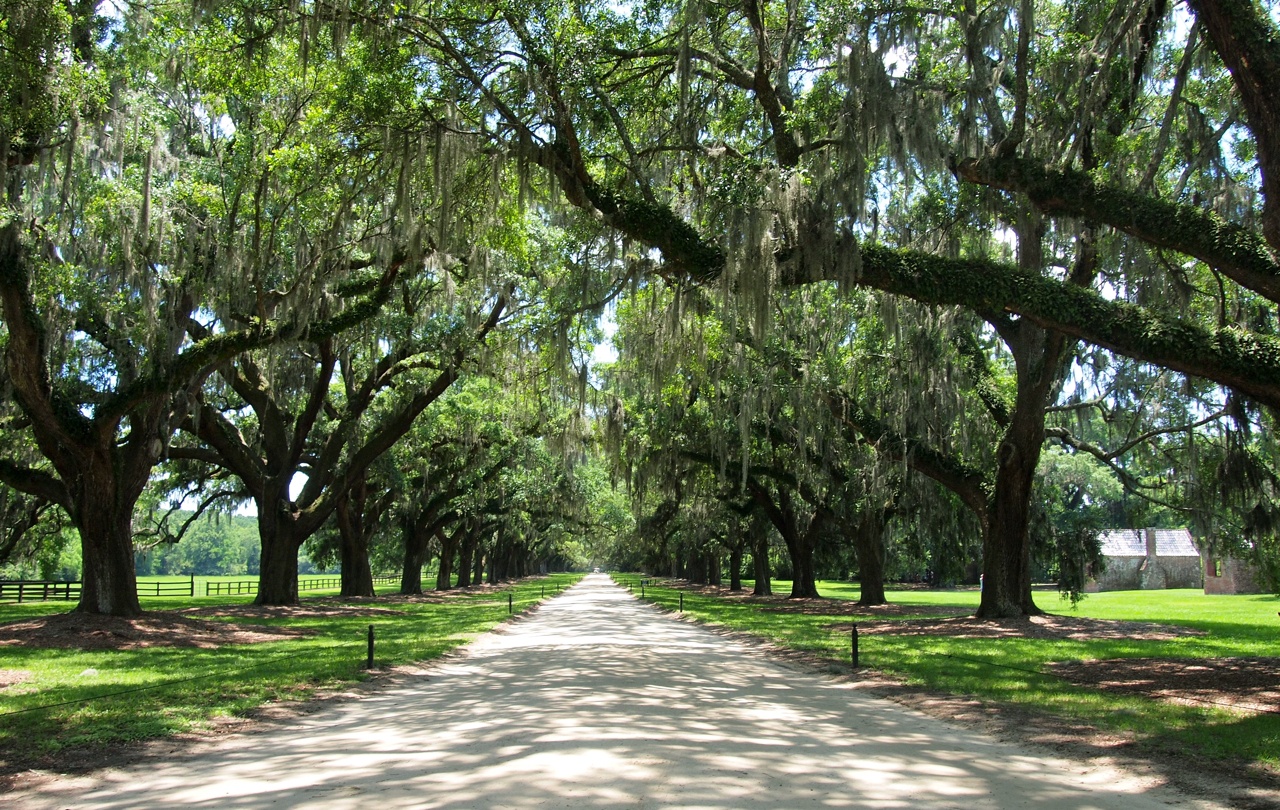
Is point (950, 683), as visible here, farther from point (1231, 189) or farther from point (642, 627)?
point (642, 627)

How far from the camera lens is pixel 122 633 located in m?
14.8

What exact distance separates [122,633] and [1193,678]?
1536 centimetres

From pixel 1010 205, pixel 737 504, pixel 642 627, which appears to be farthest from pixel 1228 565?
pixel 1010 205

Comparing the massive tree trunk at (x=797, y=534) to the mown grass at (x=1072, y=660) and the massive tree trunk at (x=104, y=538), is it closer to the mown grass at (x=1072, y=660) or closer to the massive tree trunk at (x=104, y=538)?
the mown grass at (x=1072, y=660)

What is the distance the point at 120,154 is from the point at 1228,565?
160 feet

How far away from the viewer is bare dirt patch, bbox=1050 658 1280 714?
29.5 ft

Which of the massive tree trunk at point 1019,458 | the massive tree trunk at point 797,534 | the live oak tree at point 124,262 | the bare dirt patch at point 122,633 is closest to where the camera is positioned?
the live oak tree at point 124,262

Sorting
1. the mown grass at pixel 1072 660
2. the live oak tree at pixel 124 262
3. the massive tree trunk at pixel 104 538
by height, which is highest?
the live oak tree at pixel 124 262

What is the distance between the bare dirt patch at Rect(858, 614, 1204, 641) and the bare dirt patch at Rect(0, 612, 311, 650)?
12139 millimetres

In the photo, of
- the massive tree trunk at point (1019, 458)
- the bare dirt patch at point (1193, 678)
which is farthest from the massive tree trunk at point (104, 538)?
the massive tree trunk at point (1019, 458)

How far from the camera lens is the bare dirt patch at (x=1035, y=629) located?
16.5 m

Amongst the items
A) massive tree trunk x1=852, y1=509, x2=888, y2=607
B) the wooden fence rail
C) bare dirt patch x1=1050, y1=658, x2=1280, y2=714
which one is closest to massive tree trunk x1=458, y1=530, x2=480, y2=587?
the wooden fence rail

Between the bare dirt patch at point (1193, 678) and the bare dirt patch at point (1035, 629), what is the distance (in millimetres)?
3943

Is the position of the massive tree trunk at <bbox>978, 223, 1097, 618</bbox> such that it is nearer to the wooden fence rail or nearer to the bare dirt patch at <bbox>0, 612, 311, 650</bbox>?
the bare dirt patch at <bbox>0, 612, 311, 650</bbox>
